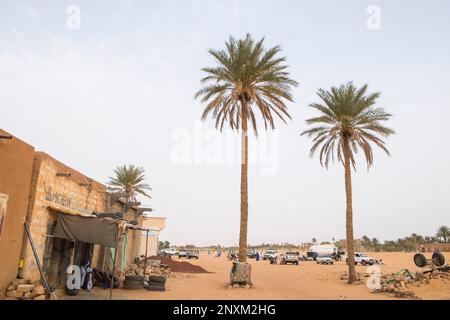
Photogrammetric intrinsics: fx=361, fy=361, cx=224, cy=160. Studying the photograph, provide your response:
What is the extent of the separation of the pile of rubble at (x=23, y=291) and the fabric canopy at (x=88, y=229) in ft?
7.99

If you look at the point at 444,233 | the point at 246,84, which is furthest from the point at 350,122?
the point at 444,233

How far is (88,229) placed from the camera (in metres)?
13.4

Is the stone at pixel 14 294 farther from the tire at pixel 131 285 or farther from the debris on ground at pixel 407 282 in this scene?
the debris on ground at pixel 407 282

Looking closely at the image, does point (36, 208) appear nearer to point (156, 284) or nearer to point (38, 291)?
point (38, 291)

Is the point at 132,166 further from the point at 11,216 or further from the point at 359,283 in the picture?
the point at 11,216

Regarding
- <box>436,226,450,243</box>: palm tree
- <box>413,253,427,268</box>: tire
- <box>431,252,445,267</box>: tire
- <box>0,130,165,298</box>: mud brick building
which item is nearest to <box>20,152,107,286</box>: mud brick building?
<box>0,130,165,298</box>: mud brick building

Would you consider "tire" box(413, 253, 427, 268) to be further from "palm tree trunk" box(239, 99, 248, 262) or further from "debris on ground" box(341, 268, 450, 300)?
"palm tree trunk" box(239, 99, 248, 262)

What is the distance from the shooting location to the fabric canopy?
13.4 m

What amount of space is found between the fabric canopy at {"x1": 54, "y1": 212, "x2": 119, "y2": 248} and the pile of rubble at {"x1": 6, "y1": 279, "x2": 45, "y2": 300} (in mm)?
2434

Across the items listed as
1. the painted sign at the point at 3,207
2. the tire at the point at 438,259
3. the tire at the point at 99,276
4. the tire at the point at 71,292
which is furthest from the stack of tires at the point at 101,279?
the tire at the point at 438,259

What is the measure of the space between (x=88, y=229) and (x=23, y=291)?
3.14 m

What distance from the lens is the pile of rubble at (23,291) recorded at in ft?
34.8
